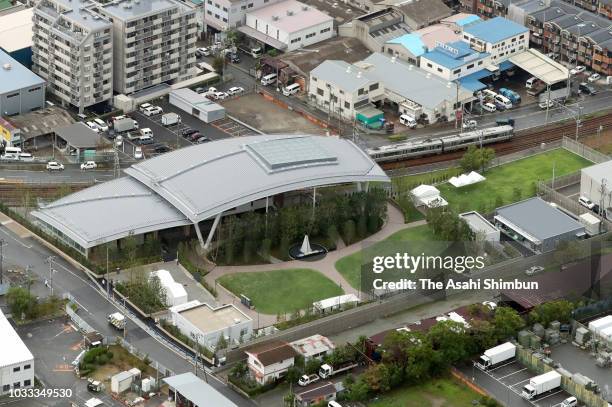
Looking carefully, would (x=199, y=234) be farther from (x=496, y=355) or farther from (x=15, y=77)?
(x=15, y=77)

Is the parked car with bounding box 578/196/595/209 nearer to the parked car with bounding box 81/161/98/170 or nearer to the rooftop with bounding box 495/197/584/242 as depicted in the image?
the rooftop with bounding box 495/197/584/242

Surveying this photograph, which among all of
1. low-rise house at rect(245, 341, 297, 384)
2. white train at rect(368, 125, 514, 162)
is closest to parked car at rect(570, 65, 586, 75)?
white train at rect(368, 125, 514, 162)

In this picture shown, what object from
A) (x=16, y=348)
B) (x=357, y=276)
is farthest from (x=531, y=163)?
(x=16, y=348)

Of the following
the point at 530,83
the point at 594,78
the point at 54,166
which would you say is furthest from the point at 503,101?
the point at 54,166

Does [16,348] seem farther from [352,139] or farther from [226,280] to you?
[352,139]

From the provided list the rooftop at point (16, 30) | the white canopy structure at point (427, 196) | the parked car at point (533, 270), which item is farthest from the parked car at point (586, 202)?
the rooftop at point (16, 30)

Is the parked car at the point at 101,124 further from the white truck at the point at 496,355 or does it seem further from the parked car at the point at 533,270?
the white truck at the point at 496,355
